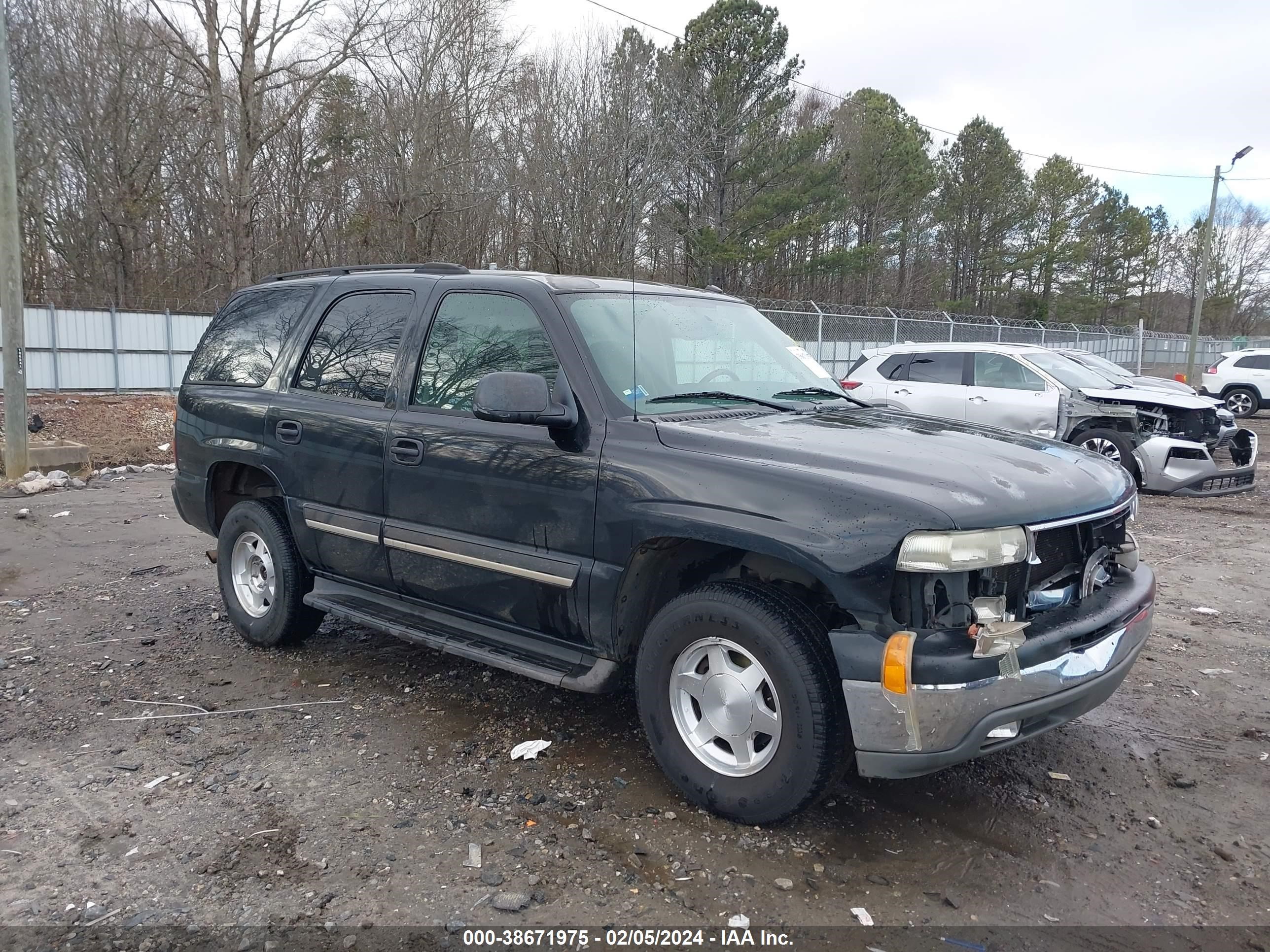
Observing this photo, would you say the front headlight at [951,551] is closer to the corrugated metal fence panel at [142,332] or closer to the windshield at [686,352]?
the windshield at [686,352]

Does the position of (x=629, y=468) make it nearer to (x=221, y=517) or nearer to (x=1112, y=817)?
(x=1112, y=817)

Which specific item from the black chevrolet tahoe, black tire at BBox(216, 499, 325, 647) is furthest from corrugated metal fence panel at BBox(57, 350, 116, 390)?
the black chevrolet tahoe

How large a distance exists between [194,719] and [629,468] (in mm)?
2429

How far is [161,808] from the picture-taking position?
332 cm

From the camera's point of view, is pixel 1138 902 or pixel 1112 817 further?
pixel 1112 817

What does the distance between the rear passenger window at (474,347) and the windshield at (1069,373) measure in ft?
29.2

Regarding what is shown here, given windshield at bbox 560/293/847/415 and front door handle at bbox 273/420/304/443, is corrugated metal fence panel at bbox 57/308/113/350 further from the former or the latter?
windshield at bbox 560/293/847/415

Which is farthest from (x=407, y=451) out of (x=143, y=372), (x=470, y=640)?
(x=143, y=372)

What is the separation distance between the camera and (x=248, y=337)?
5191mm

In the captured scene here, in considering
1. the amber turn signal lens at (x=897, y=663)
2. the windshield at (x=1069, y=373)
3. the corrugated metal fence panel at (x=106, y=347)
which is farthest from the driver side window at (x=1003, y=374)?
the corrugated metal fence panel at (x=106, y=347)

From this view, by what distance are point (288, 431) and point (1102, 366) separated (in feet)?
38.7

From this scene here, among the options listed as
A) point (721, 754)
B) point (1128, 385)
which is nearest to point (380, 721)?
point (721, 754)

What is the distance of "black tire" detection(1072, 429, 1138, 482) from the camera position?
406 inches

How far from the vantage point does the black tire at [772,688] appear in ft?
→ 9.49
